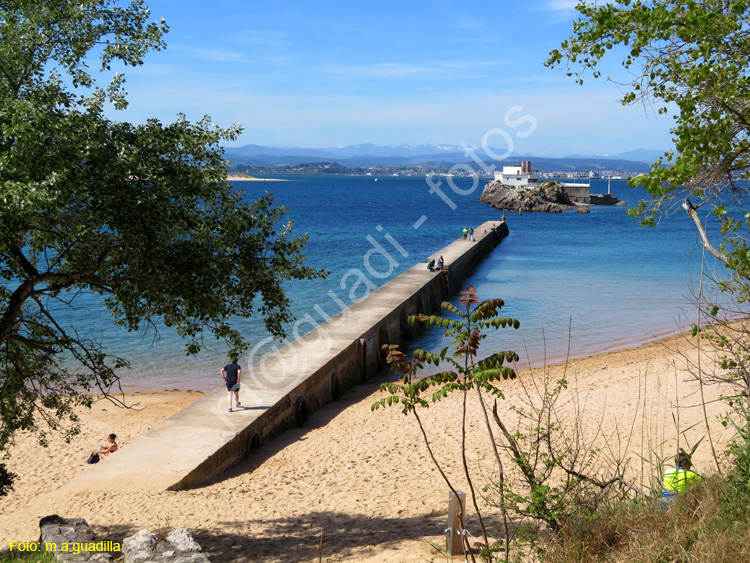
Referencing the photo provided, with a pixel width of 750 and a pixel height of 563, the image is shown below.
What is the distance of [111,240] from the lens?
6.43 meters

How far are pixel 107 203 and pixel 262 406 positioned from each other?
23.6 feet

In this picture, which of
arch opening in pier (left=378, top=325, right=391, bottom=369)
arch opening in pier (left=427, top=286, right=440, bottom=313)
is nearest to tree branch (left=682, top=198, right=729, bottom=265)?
arch opening in pier (left=378, top=325, right=391, bottom=369)

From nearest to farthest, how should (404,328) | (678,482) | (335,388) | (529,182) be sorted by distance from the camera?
1. (678,482)
2. (335,388)
3. (404,328)
4. (529,182)

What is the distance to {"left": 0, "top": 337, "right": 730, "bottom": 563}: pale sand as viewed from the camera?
7680 millimetres

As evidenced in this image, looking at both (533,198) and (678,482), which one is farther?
(533,198)

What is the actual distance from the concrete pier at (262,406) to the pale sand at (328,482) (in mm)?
267

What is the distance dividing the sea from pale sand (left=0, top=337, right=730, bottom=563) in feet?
6.28

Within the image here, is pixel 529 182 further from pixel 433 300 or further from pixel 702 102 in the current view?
pixel 702 102

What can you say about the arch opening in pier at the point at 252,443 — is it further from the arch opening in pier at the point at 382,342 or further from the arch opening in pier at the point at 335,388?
the arch opening in pier at the point at 382,342

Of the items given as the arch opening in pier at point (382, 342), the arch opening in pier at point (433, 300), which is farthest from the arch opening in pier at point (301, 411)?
the arch opening in pier at point (433, 300)

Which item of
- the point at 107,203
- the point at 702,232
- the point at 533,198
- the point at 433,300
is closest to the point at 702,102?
the point at 702,232

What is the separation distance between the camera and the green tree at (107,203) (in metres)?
5.53

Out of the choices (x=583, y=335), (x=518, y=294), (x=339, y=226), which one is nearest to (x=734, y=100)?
(x=583, y=335)

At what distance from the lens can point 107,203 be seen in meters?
5.82
